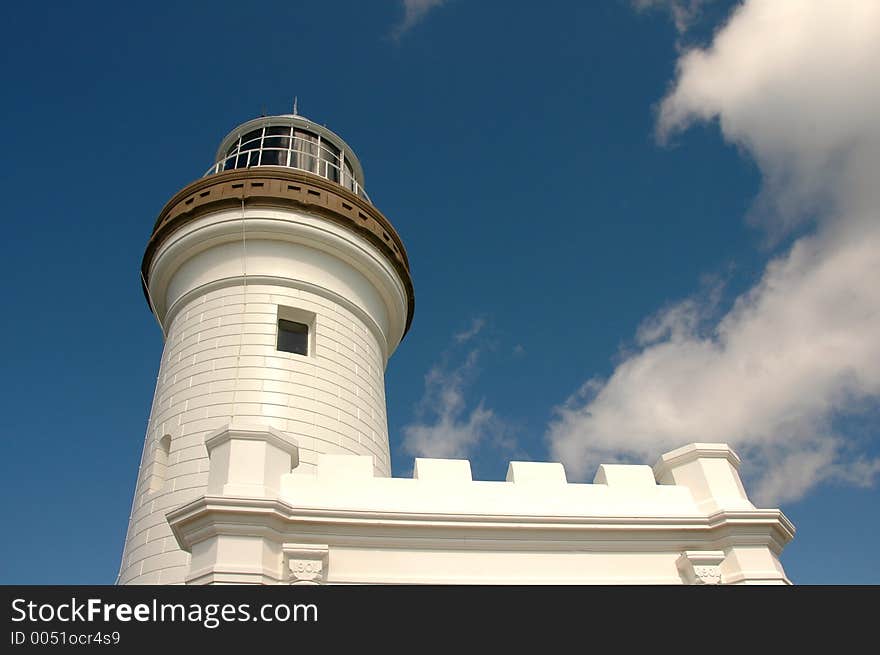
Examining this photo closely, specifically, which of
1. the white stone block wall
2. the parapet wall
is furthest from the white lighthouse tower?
the parapet wall

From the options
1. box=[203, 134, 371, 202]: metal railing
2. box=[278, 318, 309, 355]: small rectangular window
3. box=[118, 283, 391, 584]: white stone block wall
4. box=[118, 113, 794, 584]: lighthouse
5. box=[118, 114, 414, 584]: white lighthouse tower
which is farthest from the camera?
box=[203, 134, 371, 202]: metal railing

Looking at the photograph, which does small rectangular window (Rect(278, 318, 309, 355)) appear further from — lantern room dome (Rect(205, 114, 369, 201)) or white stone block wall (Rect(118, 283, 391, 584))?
lantern room dome (Rect(205, 114, 369, 201))

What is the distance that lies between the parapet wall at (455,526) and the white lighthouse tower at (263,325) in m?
3.01

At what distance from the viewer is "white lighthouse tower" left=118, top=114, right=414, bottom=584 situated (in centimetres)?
1022

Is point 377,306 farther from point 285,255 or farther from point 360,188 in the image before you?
point 360,188

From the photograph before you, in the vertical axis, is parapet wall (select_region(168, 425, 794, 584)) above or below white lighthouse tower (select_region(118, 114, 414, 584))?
below

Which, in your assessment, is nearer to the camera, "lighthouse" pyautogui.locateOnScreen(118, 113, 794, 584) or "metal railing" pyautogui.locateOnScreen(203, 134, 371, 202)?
"lighthouse" pyautogui.locateOnScreen(118, 113, 794, 584)

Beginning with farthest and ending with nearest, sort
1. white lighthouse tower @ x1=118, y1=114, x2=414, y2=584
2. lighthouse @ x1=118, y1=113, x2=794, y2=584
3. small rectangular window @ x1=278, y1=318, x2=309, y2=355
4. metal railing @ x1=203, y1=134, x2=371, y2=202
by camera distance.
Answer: metal railing @ x1=203, y1=134, x2=371, y2=202, small rectangular window @ x1=278, y1=318, x2=309, y2=355, white lighthouse tower @ x1=118, y1=114, x2=414, y2=584, lighthouse @ x1=118, y1=113, x2=794, y2=584

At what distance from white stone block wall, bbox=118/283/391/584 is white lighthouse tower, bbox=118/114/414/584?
0.07ft

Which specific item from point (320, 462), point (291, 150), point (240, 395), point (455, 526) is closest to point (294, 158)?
point (291, 150)

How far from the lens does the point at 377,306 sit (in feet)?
44.9

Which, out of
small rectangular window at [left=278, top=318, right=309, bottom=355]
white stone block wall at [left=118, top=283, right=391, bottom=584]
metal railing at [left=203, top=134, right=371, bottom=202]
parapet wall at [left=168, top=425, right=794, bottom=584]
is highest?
metal railing at [left=203, top=134, right=371, bottom=202]

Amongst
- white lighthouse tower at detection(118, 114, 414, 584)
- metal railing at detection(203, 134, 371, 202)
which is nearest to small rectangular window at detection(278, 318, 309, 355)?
white lighthouse tower at detection(118, 114, 414, 584)

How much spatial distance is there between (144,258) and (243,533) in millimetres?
9003
